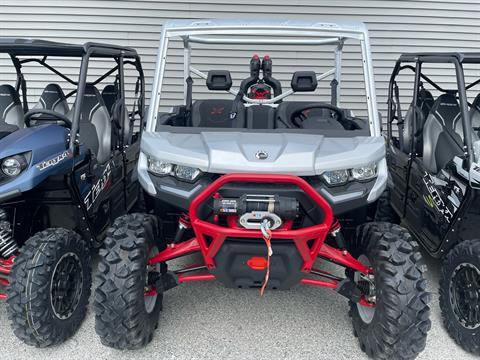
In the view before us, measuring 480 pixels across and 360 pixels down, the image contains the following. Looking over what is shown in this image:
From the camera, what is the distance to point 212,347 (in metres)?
2.46

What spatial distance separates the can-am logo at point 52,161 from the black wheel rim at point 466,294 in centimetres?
241

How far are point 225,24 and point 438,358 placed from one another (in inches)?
91.2

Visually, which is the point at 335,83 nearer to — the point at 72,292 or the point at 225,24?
the point at 225,24

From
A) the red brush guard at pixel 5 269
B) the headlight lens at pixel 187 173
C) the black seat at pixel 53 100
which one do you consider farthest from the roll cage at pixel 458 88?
the black seat at pixel 53 100

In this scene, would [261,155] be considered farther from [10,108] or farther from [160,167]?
[10,108]

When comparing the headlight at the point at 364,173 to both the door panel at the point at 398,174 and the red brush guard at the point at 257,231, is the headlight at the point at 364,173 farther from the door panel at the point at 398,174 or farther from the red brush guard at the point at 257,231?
the door panel at the point at 398,174

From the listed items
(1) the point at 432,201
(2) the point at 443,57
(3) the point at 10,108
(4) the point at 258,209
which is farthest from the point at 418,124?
(3) the point at 10,108

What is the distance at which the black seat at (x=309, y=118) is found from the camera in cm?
284

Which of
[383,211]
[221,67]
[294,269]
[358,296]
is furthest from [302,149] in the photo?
[221,67]

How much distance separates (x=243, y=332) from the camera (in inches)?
102

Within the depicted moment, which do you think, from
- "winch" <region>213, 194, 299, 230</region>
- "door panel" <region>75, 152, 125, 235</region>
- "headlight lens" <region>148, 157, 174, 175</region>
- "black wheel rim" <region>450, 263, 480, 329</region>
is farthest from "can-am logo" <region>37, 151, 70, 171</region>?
"black wheel rim" <region>450, 263, 480, 329</region>

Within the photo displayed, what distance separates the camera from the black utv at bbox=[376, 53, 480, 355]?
8.06ft

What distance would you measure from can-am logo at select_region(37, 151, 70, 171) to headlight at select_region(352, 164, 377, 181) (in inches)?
66.2

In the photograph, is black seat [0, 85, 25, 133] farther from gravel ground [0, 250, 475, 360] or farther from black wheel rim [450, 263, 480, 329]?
black wheel rim [450, 263, 480, 329]
